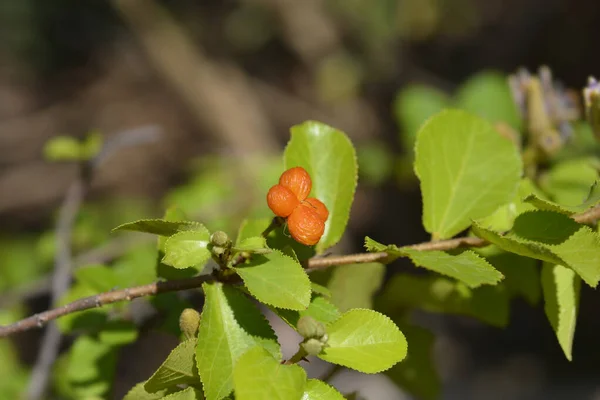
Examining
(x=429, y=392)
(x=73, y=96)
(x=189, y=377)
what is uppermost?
(x=189, y=377)

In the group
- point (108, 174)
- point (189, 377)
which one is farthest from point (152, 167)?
point (189, 377)

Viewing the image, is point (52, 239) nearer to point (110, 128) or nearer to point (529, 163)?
point (529, 163)

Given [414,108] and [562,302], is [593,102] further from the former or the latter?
[414,108]

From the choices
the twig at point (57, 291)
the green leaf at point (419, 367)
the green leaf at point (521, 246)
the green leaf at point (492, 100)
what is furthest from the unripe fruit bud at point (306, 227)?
the green leaf at point (492, 100)

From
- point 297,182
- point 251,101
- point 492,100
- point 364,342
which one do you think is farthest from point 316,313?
point 251,101

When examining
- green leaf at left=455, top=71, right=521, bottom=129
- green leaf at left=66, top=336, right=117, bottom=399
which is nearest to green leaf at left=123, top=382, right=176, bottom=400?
green leaf at left=66, top=336, right=117, bottom=399
